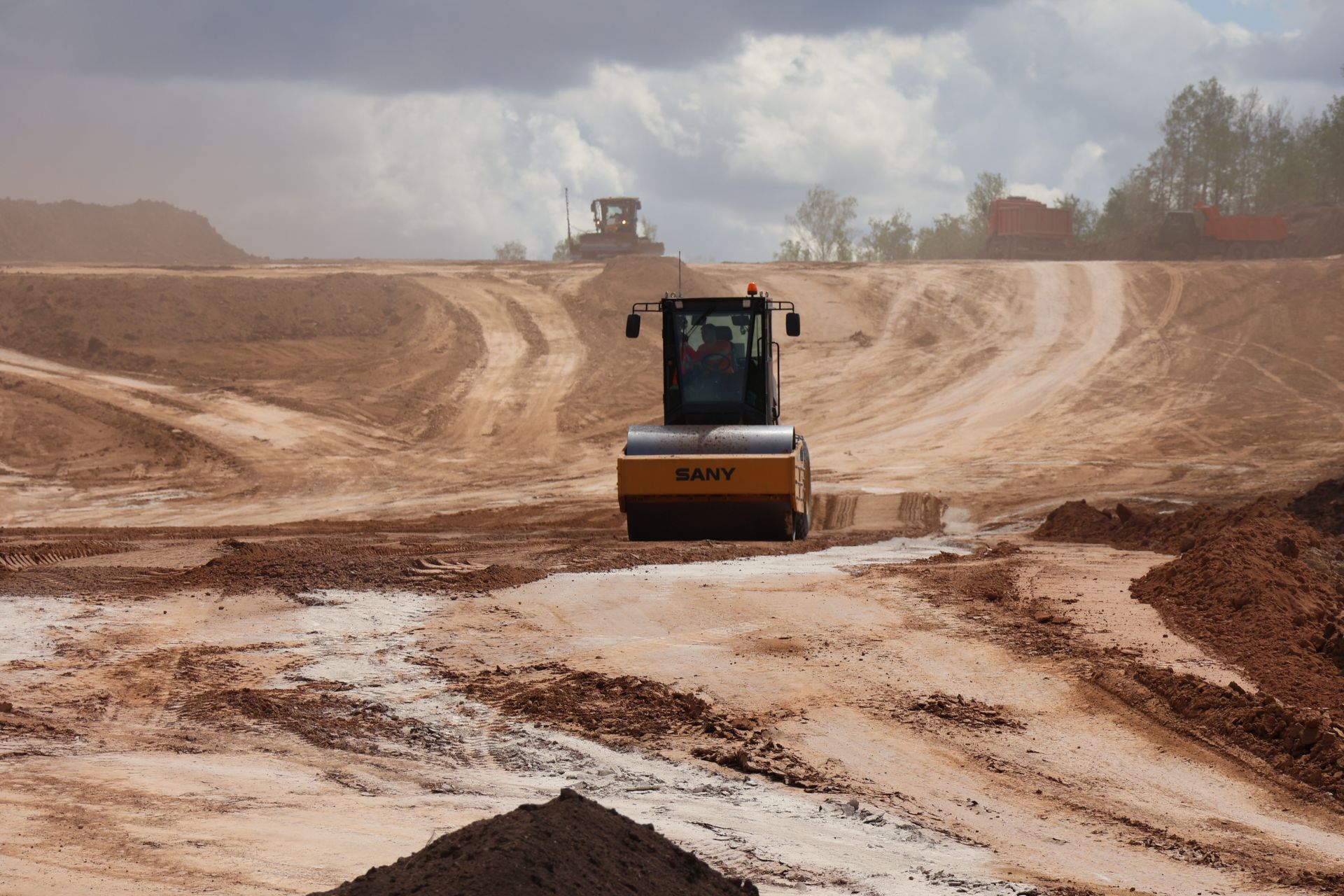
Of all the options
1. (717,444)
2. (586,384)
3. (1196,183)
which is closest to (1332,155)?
(1196,183)

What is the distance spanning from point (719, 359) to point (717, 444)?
1.62 m

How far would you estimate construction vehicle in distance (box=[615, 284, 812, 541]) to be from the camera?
13922 millimetres

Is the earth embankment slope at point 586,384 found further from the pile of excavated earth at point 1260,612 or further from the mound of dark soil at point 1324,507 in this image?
the pile of excavated earth at point 1260,612

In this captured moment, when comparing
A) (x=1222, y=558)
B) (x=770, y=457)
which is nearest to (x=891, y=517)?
(x=770, y=457)

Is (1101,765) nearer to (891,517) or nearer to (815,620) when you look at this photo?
(815,620)

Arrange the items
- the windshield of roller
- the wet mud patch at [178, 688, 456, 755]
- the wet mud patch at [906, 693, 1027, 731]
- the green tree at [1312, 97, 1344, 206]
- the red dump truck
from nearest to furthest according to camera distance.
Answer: the wet mud patch at [178, 688, 456, 755], the wet mud patch at [906, 693, 1027, 731], the windshield of roller, the red dump truck, the green tree at [1312, 97, 1344, 206]

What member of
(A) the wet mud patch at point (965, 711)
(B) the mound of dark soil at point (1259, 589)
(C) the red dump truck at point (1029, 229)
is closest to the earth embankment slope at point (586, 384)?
(B) the mound of dark soil at point (1259, 589)

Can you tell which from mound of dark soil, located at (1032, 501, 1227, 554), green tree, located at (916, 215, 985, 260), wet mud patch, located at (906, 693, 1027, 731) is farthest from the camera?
green tree, located at (916, 215, 985, 260)

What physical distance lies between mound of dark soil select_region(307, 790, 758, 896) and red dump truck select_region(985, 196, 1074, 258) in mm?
56340

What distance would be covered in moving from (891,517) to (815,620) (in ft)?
28.7

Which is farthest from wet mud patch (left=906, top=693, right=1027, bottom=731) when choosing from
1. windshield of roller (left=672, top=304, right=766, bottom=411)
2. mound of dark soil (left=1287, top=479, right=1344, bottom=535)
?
mound of dark soil (left=1287, top=479, right=1344, bottom=535)

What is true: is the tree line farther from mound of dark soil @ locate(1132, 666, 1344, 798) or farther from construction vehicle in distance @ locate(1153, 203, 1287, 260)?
mound of dark soil @ locate(1132, 666, 1344, 798)

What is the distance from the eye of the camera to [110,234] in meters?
75.1

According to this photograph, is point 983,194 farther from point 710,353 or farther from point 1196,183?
point 710,353
